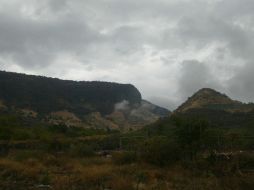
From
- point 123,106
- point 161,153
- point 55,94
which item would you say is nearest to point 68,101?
point 55,94

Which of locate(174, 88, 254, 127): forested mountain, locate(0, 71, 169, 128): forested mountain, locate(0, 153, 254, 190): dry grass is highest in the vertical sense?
locate(0, 71, 169, 128): forested mountain

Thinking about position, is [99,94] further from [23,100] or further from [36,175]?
[36,175]

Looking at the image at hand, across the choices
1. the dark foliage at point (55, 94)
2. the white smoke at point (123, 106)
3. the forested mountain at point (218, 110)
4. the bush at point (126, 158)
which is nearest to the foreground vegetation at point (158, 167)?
the bush at point (126, 158)

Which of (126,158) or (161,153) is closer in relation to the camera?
(161,153)

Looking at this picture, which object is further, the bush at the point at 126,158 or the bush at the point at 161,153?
the bush at the point at 126,158

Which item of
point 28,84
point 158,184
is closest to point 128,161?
point 158,184

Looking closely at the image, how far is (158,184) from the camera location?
16781 mm

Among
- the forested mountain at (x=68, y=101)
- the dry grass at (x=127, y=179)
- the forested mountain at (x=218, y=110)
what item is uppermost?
the forested mountain at (x=68, y=101)

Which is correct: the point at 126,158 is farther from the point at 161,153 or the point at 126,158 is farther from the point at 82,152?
the point at 82,152

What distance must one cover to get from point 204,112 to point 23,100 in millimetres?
82292

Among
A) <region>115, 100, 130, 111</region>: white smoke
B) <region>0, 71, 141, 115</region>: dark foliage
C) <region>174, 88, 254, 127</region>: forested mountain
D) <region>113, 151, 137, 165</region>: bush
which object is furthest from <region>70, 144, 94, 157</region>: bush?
<region>115, 100, 130, 111</region>: white smoke

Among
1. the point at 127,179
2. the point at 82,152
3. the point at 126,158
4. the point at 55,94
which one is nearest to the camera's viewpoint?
the point at 127,179

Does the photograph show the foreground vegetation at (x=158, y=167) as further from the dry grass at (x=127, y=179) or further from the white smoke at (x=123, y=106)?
the white smoke at (x=123, y=106)

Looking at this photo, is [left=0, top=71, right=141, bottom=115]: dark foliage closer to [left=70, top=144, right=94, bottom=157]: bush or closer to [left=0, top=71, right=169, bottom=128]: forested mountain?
[left=0, top=71, right=169, bottom=128]: forested mountain
